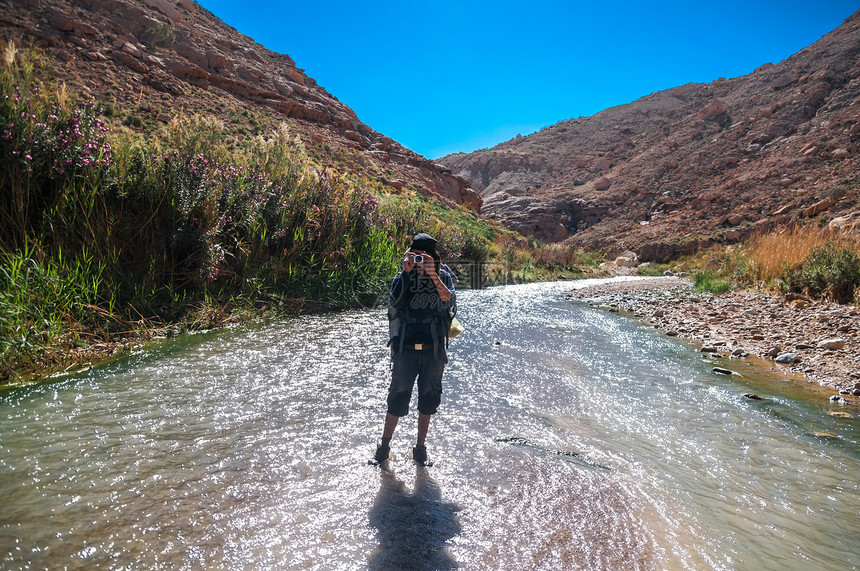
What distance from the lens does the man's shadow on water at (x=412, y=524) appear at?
90.9 inches

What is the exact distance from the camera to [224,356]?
5844 millimetres

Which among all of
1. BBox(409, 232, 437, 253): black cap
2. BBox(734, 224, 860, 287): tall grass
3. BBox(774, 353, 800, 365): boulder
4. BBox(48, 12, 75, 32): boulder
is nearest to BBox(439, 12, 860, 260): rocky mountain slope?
BBox(734, 224, 860, 287): tall grass

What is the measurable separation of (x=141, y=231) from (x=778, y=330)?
11.3 meters

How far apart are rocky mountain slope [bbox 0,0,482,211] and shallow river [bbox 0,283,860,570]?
19.9 m

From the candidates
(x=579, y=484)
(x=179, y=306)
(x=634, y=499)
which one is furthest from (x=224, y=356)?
(x=634, y=499)

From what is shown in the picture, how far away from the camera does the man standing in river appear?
132 inches

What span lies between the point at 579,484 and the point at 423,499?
118 cm

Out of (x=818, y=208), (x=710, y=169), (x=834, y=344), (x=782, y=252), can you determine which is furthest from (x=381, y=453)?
(x=710, y=169)

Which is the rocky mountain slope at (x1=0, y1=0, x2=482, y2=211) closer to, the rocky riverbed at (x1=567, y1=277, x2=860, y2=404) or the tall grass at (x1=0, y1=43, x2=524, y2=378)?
the tall grass at (x1=0, y1=43, x2=524, y2=378)

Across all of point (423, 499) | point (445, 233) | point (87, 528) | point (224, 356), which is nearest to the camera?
point (87, 528)

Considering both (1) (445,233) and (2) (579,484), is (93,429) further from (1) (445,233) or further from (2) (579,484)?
(1) (445,233)

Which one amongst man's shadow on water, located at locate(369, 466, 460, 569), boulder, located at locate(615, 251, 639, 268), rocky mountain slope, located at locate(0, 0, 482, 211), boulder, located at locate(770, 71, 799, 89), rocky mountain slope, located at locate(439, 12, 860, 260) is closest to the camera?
man's shadow on water, located at locate(369, 466, 460, 569)

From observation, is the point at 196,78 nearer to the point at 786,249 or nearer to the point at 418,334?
the point at 786,249

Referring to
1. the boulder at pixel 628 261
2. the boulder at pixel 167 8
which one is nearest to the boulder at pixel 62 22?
the boulder at pixel 167 8
